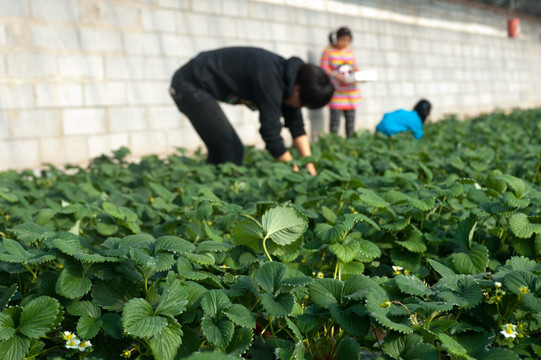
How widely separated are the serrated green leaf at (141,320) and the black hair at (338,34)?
7304 mm

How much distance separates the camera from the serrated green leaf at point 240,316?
4.71ft

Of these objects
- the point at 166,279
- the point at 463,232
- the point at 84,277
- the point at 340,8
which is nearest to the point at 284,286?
the point at 166,279

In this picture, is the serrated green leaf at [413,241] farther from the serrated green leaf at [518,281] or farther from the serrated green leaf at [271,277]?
the serrated green leaf at [271,277]

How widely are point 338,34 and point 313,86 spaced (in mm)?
4609

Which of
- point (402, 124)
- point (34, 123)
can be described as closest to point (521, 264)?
point (34, 123)

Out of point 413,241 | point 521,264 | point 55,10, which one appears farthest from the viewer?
point 55,10

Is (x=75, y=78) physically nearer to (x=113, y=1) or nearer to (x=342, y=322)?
(x=113, y=1)

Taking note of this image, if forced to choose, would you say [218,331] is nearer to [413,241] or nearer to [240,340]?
[240,340]

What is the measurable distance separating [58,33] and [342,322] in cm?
511

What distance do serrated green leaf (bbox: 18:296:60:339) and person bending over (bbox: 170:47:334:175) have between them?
2.77 metres

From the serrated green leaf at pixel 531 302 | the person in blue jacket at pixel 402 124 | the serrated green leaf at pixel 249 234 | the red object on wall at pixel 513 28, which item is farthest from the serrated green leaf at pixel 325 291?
the red object on wall at pixel 513 28

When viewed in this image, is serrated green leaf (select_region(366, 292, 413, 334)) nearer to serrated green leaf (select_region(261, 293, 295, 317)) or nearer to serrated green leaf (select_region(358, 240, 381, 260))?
serrated green leaf (select_region(261, 293, 295, 317))

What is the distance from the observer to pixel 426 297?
63.6 inches

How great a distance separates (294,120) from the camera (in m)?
4.66
